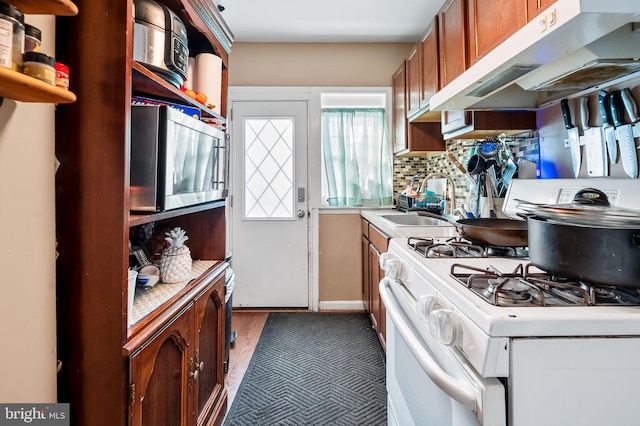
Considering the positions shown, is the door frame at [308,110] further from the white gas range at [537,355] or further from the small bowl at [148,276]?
the white gas range at [537,355]

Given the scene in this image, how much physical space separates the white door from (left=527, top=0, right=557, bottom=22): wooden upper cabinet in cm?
210

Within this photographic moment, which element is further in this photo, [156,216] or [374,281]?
[374,281]

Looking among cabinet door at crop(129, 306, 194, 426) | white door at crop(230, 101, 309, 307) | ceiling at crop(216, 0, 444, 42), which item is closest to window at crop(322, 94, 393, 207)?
white door at crop(230, 101, 309, 307)

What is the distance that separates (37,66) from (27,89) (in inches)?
1.8

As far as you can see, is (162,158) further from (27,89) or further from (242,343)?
(242,343)

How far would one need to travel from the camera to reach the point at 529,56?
965mm

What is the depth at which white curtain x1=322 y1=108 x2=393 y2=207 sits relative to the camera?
313 cm

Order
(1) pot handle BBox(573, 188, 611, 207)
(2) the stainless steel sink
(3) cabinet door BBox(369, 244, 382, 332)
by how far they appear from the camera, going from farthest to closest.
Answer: (2) the stainless steel sink → (3) cabinet door BBox(369, 244, 382, 332) → (1) pot handle BBox(573, 188, 611, 207)

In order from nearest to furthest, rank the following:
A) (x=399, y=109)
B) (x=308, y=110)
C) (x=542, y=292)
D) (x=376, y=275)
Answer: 1. (x=542, y=292)
2. (x=376, y=275)
3. (x=399, y=109)
4. (x=308, y=110)

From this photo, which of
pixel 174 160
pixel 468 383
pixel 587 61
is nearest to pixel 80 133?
pixel 174 160

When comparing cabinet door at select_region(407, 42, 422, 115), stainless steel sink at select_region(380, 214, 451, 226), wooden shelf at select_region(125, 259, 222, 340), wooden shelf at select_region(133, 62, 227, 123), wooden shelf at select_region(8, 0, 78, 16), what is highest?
cabinet door at select_region(407, 42, 422, 115)

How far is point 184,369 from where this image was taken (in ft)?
3.82

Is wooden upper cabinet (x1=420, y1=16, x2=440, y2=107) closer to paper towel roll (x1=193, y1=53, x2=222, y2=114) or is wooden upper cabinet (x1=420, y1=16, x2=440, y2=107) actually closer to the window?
the window

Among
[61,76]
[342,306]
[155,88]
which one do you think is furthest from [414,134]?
[61,76]
